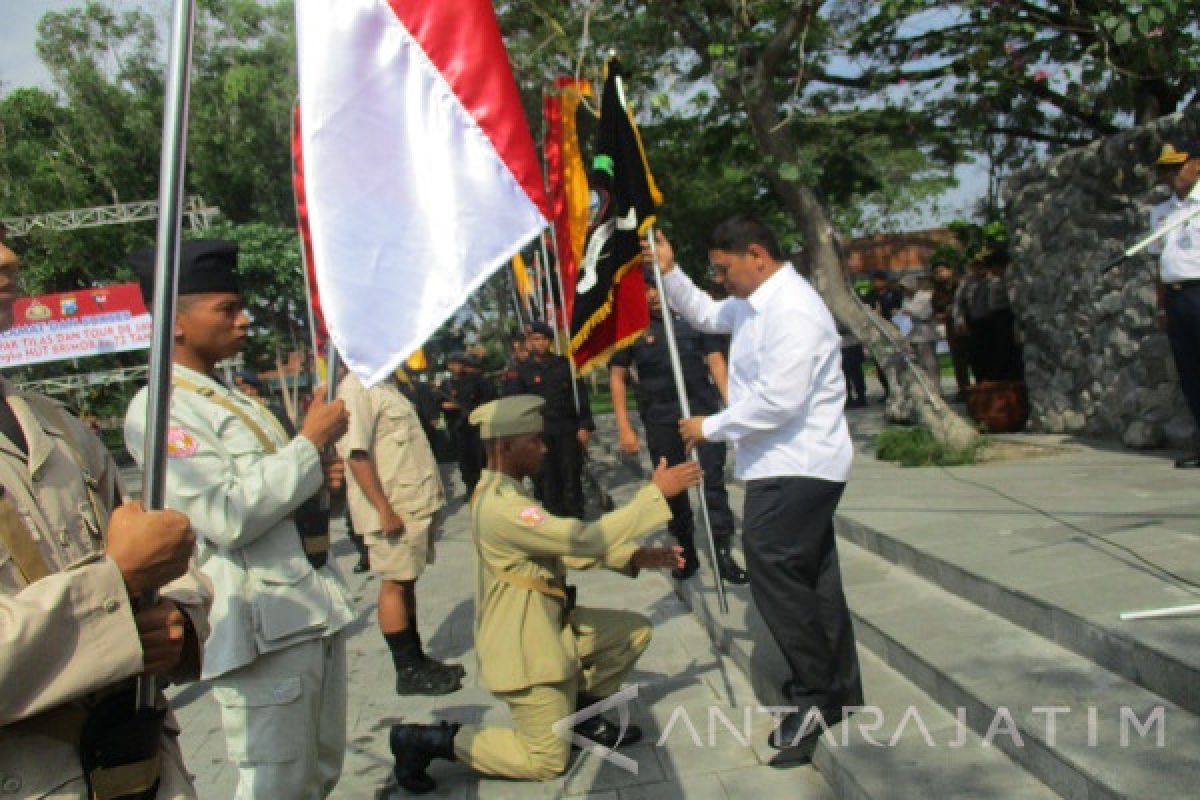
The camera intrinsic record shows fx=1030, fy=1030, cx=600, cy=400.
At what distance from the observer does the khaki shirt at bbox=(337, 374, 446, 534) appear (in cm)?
574

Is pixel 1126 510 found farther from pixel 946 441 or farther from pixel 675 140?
pixel 675 140

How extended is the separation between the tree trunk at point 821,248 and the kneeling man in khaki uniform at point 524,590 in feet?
17.1

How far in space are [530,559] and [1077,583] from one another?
7.38 ft

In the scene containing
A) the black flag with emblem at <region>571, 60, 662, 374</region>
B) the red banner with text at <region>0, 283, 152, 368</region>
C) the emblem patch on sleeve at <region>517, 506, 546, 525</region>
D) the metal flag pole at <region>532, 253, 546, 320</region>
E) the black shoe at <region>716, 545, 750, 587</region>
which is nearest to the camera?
the emblem patch on sleeve at <region>517, 506, 546, 525</region>

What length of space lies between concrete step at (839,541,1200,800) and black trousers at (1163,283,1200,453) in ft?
8.14

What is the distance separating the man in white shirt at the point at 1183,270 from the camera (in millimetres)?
5699

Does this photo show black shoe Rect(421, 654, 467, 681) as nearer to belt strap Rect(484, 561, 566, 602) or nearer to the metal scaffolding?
belt strap Rect(484, 561, 566, 602)

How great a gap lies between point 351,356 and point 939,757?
2443 millimetres

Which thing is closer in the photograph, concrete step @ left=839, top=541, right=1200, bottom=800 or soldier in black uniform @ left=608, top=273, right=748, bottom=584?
concrete step @ left=839, top=541, right=1200, bottom=800

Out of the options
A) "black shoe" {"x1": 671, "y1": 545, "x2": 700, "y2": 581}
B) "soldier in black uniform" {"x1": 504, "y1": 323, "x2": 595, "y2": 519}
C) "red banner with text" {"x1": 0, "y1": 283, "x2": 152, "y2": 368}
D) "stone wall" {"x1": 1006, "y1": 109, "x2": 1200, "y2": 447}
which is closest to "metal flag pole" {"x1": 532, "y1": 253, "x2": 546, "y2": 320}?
"soldier in black uniform" {"x1": 504, "y1": 323, "x2": 595, "y2": 519}

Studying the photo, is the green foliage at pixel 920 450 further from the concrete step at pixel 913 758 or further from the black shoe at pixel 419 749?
the black shoe at pixel 419 749

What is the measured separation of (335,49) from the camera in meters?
2.79

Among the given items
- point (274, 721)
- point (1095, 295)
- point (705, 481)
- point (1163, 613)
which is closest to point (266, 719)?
point (274, 721)

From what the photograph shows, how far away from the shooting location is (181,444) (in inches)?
108
